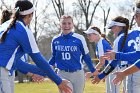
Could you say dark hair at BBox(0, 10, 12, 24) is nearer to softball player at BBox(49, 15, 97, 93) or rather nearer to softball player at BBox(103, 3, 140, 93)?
softball player at BBox(49, 15, 97, 93)

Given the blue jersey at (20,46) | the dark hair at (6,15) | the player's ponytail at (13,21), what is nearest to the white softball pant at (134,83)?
the blue jersey at (20,46)

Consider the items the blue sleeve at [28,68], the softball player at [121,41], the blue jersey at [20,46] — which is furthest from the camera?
the softball player at [121,41]

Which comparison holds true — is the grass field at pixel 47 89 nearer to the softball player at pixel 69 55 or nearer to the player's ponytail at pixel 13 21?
the softball player at pixel 69 55

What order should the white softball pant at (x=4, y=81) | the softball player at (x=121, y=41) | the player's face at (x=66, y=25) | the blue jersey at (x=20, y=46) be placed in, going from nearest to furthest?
1. the blue jersey at (x=20, y=46)
2. the white softball pant at (x=4, y=81)
3. the softball player at (x=121, y=41)
4. the player's face at (x=66, y=25)

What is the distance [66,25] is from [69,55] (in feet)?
2.07

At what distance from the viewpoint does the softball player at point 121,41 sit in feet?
25.6

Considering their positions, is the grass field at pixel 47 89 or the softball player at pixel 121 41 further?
the grass field at pixel 47 89

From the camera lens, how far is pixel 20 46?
615 cm

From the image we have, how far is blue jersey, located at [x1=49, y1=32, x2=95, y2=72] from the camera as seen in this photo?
9068 mm

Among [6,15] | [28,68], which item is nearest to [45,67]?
[28,68]

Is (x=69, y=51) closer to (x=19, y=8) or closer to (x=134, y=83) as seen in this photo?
(x=134, y=83)

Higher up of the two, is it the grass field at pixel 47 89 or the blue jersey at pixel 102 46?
the blue jersey at pixel 102 46

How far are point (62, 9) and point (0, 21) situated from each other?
43478 millimetres

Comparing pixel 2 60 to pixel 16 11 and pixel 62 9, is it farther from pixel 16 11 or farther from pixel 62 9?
pixel 62 9
